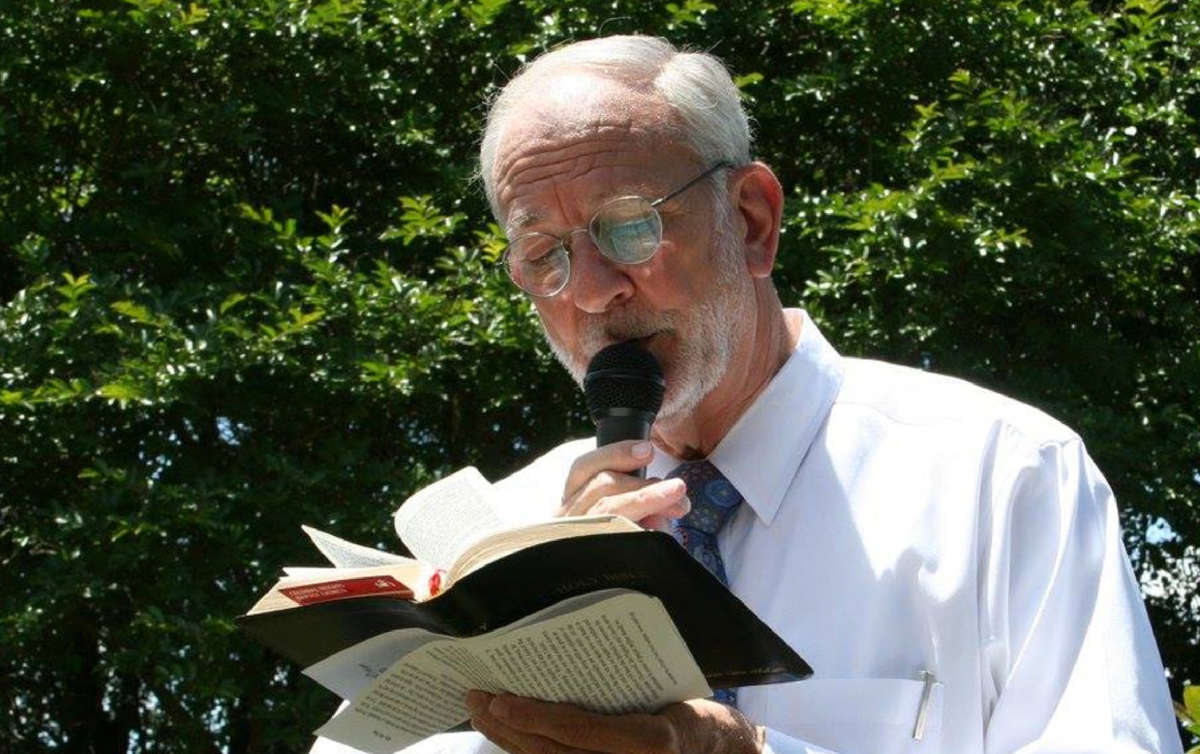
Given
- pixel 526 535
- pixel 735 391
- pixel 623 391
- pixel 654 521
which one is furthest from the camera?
pixel 735 391

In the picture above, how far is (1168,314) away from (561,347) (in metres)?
4.53

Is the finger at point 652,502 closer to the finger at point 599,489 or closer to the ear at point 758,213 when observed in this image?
the finger at point 599,489

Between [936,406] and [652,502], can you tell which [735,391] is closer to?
[936,406]

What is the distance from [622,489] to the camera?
2.37 m

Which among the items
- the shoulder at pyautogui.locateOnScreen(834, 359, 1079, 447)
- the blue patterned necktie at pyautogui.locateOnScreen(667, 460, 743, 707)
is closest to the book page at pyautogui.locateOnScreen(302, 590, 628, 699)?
the blue patterned necktie at pyautogui.locateOnScreen(667, 460, 743, 707)

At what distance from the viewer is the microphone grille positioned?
2.59 m

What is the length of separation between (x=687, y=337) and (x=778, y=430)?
0.23 metres

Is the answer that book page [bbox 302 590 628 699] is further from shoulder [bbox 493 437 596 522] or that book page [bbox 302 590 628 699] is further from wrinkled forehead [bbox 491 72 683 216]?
wrinkled forehead [bbox 491 72 683 216]

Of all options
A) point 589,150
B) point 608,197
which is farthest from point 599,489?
point 589,150

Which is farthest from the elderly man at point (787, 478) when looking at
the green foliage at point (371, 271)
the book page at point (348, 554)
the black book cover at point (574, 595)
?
the green foliage at point (371, 271)

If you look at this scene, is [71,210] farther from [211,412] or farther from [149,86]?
[211,412]

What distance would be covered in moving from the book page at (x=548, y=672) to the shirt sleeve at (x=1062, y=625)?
20.4 inches

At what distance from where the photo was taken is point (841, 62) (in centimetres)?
683

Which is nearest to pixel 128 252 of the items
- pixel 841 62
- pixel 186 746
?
pixel 186 746
